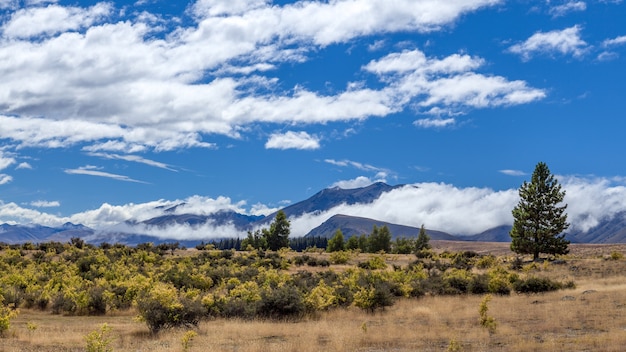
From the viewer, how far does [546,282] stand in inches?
1347

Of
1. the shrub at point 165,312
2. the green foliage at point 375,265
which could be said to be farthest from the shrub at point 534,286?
the shrub at point 165,312

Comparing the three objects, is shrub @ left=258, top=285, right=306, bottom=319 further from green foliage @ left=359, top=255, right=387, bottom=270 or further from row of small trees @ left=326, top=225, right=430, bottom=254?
row of small trees @ left=326, top=225, right=430, bottom=254

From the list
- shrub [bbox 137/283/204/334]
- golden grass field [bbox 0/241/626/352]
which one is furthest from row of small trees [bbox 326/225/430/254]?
shrub [bbox 137/283/204/334]

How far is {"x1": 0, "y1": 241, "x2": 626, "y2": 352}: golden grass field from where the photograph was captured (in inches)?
695

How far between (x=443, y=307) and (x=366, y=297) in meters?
4.18

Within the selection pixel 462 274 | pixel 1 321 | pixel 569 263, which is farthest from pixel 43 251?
pixel 569 263

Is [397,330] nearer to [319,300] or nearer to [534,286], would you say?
[319,300]

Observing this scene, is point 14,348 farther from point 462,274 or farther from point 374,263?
point 374,263

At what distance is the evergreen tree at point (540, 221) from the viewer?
5672 cm

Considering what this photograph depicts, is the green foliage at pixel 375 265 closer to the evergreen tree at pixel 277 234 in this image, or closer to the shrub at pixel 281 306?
the shrub at pixel 281 306

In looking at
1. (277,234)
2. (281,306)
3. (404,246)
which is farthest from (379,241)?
(281,306)

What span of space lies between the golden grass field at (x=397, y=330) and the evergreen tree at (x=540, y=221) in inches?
1097

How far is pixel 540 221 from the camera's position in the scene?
57.3 meters

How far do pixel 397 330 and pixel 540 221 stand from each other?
42.5 metres
